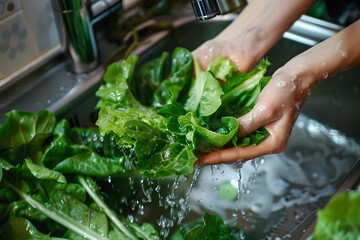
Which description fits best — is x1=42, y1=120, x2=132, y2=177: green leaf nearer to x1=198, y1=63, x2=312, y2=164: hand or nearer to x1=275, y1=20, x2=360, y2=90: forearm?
x1=198, y1=63, x2=312, y2=164: hand

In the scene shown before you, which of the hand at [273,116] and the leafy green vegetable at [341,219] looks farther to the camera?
the hand at [273,116]

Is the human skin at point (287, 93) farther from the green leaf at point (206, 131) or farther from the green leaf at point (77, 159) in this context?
the green leaf at point (77, 159)

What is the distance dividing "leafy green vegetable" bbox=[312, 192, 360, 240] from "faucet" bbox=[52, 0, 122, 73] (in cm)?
72

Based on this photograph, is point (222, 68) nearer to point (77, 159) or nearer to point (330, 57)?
point (330, 57)

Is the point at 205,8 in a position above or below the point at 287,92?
above

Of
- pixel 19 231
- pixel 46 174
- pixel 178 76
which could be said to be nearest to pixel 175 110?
pixel 178 76

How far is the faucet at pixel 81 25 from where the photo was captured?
3.03ft

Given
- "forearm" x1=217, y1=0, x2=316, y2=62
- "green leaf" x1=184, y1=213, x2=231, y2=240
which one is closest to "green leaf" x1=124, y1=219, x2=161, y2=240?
"green leaf" x1=184, y1=213, x2=231, y2=240

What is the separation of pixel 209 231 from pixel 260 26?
518mm

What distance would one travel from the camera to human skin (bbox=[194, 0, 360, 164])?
30.6 inches

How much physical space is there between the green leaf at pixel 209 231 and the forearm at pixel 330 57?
1.10 feet

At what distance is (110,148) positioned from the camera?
0.91 meters

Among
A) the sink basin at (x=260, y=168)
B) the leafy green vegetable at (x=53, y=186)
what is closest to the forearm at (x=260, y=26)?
the sink basin at (x=260, y=168)

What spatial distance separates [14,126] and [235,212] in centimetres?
56
